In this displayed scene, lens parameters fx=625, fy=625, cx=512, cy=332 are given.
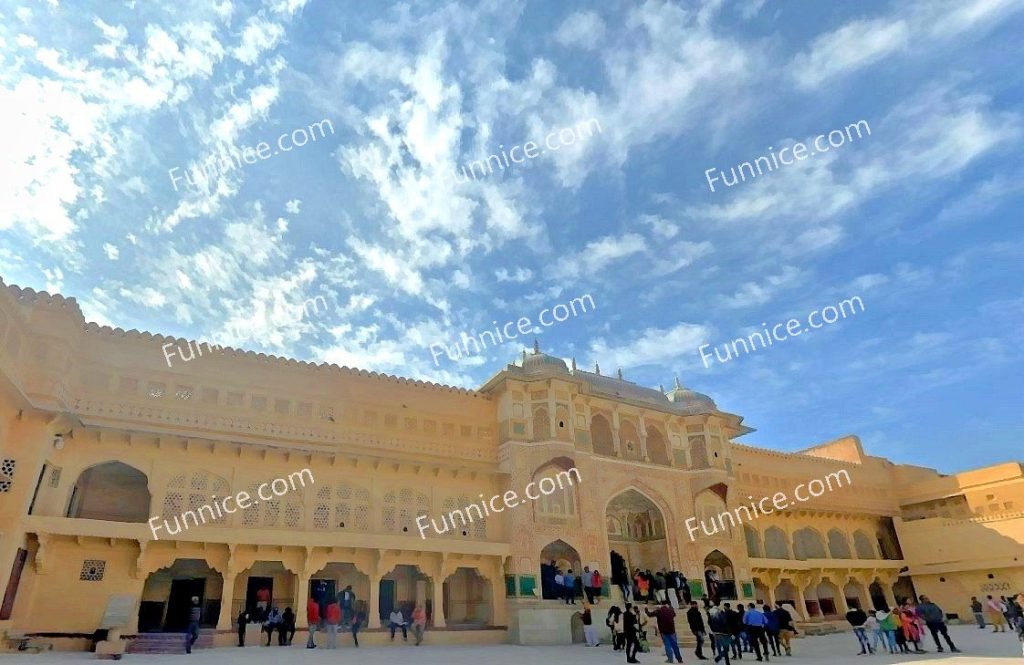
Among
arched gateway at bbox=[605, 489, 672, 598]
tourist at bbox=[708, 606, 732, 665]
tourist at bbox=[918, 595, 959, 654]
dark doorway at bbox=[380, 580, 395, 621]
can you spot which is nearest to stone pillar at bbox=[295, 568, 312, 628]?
dark doorway at bbox=[380, 580, 395, 621]

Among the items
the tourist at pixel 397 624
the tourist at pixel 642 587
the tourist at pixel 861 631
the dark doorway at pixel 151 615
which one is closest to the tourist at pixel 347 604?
the tourist at pixel 397 624

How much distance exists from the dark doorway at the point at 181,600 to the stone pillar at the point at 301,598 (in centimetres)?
330

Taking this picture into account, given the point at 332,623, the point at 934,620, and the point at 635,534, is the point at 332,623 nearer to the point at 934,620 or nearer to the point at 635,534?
the point at 934,620

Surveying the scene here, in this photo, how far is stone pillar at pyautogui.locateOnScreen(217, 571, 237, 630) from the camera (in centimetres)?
1739

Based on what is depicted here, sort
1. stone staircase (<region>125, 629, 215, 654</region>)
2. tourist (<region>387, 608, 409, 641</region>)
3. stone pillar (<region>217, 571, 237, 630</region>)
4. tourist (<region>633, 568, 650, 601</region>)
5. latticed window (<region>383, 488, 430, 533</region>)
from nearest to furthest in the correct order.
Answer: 1. stone staircase (<region>125, 629, 215, 654</region>)
2. stone pillar (<region>217, 571, 237, 630</region>)
3. tourist (<region>387, 608, 409, 641</region>)
4. latticed window (<region>383, 488, 430, 533</region>)
5. tourist (<region>633, 568, 650, 601</region>)

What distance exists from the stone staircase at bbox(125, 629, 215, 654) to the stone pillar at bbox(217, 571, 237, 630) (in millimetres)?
656

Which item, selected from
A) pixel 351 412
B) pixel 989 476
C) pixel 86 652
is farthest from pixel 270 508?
pixel 989 476

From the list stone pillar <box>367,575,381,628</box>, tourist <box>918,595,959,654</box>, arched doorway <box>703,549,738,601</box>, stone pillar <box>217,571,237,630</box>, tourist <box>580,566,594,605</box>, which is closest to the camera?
tourist <box>918,595,959,654</box>

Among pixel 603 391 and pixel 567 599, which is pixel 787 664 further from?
pixel 603 391

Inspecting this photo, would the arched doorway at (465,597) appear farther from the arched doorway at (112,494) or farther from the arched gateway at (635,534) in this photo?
the arched doorway at (112,494)

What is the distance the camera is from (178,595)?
1925 centimetres

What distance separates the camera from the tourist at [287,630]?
17.3m

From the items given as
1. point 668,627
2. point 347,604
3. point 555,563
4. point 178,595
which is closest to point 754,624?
point 668,627

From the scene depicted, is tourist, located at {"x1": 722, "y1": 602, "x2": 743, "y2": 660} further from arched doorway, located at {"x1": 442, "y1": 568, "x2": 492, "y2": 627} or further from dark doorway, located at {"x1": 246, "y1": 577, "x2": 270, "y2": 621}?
dark doorway, located at {"x1": 246, "y1": 577, "x2": 270, "y2": 621}
